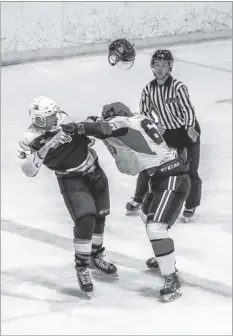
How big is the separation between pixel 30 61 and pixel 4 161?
265 cm

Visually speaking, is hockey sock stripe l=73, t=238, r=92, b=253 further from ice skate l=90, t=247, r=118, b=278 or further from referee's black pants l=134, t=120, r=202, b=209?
referee's black pants l=134, t=120, r=202, b=209

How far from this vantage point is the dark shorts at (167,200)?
6.69m

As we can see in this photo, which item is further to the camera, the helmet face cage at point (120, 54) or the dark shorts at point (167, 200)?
the helmet face cage at point (120, 54)

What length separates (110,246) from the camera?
7551mm

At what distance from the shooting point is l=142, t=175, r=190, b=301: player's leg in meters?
6.68

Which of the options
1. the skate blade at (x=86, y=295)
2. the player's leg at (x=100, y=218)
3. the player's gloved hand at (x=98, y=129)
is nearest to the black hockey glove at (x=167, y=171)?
the player's leg at (x=100, y=218)

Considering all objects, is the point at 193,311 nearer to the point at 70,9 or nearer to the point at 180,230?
the point at 180,230

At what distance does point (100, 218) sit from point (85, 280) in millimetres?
398

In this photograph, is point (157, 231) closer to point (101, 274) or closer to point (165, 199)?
point (165, 199)

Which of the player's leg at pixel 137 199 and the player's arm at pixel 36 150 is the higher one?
the player's arm at pixel 36 150

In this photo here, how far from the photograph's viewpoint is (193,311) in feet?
21.9

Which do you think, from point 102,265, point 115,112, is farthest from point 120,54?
point 102,265

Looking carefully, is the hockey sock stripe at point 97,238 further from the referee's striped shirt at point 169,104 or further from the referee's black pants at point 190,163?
the referee's striped shirt at point 169,104

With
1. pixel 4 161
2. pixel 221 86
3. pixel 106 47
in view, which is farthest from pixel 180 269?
pixel 106 47
